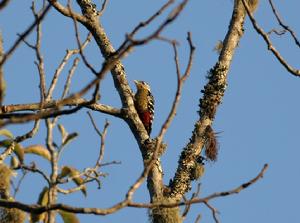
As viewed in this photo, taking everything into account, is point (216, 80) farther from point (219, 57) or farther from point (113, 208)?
point (113, 208)

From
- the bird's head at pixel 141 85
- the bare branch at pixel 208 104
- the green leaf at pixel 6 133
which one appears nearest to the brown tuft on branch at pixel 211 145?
the bare branch at pixel 208 104

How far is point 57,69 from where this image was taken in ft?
13.6

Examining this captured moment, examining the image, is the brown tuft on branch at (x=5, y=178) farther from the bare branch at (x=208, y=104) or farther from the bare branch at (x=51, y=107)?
the bare branch at (x=208, y=104)

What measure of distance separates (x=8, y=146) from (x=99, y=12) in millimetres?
2137

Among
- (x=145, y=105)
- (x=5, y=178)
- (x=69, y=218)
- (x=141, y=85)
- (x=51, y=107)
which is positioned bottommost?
(x=69, y=218)

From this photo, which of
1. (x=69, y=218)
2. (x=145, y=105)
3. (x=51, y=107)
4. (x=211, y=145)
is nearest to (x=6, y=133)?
(x=69, y=218)

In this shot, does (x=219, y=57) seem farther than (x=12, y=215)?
Yes

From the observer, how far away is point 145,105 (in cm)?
858

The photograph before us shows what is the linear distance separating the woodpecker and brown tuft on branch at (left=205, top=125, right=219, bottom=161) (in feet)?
6.33

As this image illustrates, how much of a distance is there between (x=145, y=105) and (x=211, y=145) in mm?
2519

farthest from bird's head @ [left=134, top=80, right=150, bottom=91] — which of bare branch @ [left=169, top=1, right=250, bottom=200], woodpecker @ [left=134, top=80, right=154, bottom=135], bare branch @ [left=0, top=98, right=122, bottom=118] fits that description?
bare branch @ [left=0, top=98, right=122, bottom=118]

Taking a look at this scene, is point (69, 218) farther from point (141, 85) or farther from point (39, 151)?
point (141, 85)

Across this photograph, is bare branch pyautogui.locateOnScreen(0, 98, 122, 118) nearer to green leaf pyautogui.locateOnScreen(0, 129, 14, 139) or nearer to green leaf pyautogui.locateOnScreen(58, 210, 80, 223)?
green leaf pyautogui.locateOnScreen(0, 129, 14, 139)

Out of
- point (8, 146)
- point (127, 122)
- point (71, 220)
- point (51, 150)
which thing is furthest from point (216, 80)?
point (51, 150)
